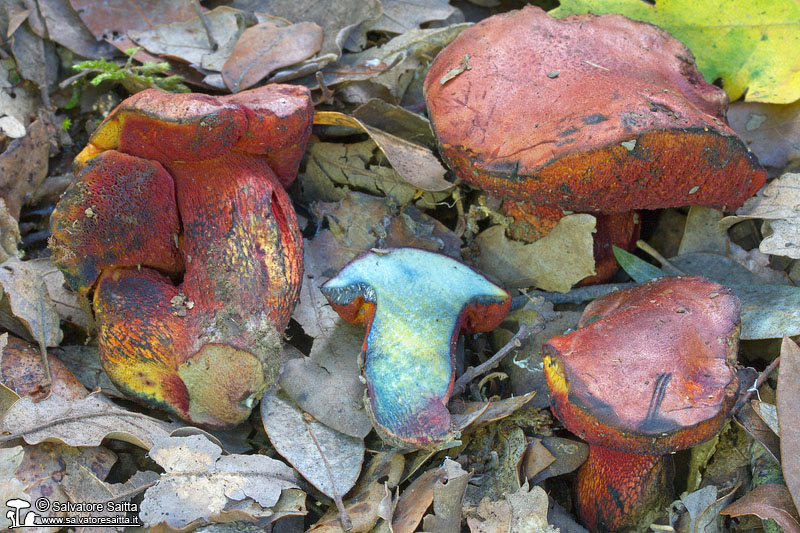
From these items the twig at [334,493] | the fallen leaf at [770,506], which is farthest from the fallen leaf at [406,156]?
the fallen leaf at [770,506]

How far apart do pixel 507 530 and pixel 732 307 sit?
2.86ft

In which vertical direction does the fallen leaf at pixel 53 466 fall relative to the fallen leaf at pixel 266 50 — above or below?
below

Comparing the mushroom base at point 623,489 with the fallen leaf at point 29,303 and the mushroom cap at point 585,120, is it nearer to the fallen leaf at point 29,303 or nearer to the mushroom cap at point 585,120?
the mushroom cap at point 585,120

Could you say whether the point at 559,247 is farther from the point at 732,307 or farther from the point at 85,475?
the point at 85,475

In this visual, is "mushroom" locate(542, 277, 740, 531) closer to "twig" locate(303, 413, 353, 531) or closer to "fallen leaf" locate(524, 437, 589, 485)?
"fallen leaf" locate(524, 437, 589, 485)

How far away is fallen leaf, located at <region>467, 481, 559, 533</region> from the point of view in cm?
182

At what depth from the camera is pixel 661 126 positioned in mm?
1745

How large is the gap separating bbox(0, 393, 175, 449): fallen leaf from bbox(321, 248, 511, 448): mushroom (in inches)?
26.4

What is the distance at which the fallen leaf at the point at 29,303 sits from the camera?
214 centimetres

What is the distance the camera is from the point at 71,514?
1834mm

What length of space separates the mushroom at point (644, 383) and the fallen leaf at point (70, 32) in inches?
86.1

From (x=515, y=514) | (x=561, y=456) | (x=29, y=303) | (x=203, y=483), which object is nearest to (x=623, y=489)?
(x=561, y=456)

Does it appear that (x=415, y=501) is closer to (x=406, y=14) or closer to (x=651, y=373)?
(x=651, y=373)

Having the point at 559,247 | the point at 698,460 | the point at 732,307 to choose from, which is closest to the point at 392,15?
the point at 559,247
